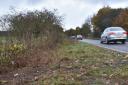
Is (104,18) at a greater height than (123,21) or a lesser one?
greater

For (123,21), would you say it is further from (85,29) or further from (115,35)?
(85,29)

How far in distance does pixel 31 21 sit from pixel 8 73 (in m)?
12.6

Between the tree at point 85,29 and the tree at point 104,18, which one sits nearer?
the tree at point 104,18

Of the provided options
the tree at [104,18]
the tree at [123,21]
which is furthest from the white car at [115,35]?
the tree at [104,18]

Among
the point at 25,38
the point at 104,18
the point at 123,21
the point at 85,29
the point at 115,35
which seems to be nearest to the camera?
the point at 25,38

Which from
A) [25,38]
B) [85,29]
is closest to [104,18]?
[85,29]

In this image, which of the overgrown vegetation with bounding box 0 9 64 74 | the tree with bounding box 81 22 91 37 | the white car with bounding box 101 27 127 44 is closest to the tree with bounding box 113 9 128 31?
the white car with bounding box 101 27 127 44

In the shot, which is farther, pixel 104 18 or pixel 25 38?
pixel 104 18

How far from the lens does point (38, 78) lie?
8984 mm

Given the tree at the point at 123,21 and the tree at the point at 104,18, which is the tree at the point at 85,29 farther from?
the tree at the point at 123,21

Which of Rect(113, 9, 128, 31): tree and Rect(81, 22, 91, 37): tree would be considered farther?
Rect(81, 22, 91, 37): tree

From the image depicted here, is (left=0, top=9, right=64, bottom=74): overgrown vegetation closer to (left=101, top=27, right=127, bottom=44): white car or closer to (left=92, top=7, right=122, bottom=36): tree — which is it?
(left=101, top=27, right=127, bottom=44): white car

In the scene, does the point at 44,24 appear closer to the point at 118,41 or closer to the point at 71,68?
the point at 118,41

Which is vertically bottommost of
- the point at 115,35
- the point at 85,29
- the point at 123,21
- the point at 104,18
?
the point at 115,35
